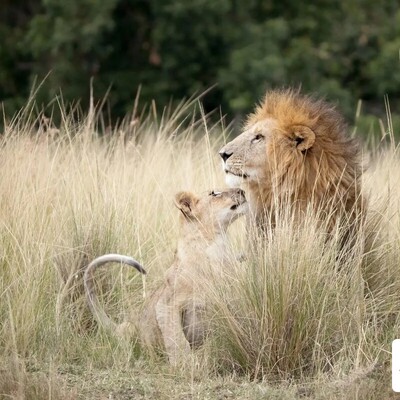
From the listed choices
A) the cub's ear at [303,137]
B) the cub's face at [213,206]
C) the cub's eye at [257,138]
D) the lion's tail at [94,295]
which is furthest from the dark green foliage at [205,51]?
the lion's tail at [94,295]

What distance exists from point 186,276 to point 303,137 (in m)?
0.96

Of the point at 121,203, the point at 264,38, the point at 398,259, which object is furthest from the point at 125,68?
the point at 398,259

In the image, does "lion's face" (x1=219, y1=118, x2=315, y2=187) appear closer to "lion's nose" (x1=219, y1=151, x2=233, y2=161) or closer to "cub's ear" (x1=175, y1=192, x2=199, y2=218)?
"lion's nose" (x1=219, y1=151, x2=233, y2=161)

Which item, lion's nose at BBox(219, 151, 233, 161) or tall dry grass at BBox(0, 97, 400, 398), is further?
lion's nose at BBox(219, 151, 233, 161)

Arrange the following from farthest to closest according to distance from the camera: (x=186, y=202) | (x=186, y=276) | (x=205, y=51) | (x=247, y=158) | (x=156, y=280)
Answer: (x=205, y=51) → (x=156, y=280) → (x=247, y=158) → (x=186, y=202) → (x=186, y=276)

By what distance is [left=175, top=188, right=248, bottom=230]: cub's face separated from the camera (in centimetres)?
631

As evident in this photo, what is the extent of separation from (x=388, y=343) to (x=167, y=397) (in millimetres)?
1183

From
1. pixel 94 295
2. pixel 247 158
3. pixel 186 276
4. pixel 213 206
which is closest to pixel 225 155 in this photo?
pixel 247 158

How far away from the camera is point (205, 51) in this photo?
15695 millimetres

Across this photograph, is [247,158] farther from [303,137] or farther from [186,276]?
[186,276]

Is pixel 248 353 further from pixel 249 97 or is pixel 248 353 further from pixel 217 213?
pixel 249 97

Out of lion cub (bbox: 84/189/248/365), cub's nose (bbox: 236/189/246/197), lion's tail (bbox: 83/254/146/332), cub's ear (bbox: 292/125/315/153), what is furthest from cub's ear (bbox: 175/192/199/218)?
cub's ear (bbox: 292/125/315/153)

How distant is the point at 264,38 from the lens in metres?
15.4

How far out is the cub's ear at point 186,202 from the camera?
248 inches
